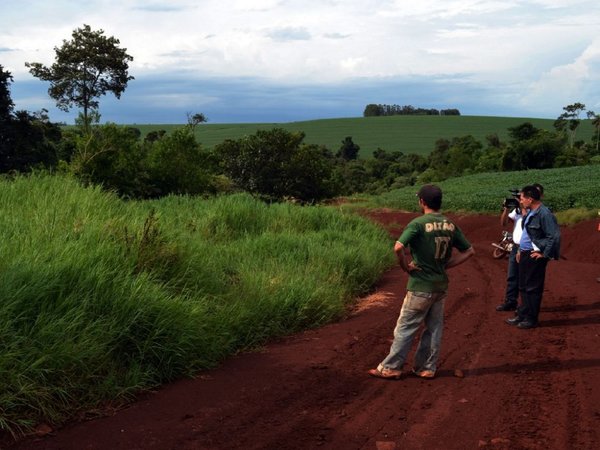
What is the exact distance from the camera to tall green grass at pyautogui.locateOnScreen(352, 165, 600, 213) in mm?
26531

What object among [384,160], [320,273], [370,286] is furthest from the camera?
[384,160]

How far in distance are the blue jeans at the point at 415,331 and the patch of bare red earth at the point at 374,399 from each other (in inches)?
7.1

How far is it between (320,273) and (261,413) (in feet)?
16.3

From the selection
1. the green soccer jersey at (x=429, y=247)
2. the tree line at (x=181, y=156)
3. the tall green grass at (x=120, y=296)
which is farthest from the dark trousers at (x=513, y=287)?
the tree line at (x=181, y=156)

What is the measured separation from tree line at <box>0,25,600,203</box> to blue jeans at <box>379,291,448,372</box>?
769cm

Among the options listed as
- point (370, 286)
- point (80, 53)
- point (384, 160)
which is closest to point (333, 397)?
point (370, 286)

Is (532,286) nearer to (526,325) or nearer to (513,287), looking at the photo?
(526,325)

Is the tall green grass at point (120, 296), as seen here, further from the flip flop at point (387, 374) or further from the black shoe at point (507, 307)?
the black shoe at point (507, 307)

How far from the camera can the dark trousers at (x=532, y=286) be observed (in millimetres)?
8141

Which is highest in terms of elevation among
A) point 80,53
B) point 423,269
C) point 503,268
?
point 80,53

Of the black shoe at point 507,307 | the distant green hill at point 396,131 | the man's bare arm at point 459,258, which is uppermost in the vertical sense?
the distant green hill at point 396,131

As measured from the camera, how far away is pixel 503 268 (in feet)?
45.9

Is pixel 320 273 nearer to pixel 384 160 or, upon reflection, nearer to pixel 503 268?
pixel 503 268

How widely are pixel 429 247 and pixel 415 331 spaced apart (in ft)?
2.63
